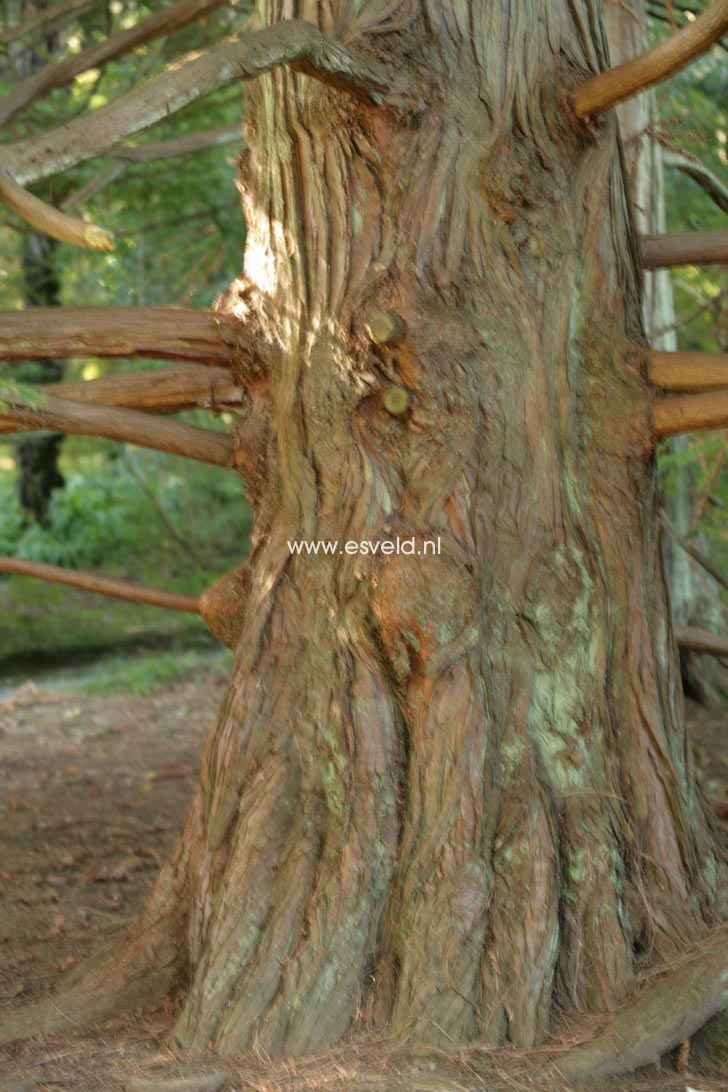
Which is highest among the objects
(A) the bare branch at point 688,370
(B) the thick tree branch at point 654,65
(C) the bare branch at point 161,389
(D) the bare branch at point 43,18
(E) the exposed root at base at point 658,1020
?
(D) the bare branch at point 43,18

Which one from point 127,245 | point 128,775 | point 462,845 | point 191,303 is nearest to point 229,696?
point 462,845

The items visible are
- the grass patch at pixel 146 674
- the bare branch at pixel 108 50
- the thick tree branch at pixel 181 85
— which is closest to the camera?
the thick tree branch at pixel 181 85

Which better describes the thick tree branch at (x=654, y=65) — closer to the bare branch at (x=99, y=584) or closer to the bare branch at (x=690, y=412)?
the bare branch at (x=690, y=412)

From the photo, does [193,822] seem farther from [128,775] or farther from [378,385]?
[128,775]

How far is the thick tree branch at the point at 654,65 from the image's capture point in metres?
3.28

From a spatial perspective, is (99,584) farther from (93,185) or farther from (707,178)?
(707,178)

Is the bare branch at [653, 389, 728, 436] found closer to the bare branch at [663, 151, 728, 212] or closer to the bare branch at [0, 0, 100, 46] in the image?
the bare branch at [663, 151, 728, 212]

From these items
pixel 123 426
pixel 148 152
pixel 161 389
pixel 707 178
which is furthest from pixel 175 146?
pixel 123 426

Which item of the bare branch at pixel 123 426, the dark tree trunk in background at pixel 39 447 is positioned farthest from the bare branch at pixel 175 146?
the dark tree trunk in background at pixel 39 447


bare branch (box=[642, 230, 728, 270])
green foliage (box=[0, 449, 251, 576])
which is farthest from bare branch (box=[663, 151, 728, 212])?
green foliage (box=[0, 449, 251, 576])

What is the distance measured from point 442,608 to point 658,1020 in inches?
56.1

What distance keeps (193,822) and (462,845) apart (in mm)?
1018

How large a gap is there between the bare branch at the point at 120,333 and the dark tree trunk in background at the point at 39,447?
9.78 meters

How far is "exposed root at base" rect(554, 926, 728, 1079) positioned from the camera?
11.0ft
